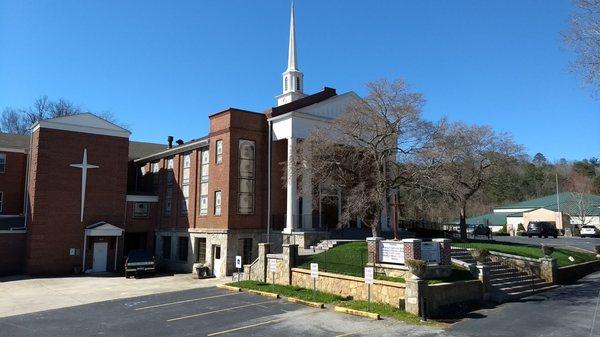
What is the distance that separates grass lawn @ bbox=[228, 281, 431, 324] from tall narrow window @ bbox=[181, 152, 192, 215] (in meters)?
12.7

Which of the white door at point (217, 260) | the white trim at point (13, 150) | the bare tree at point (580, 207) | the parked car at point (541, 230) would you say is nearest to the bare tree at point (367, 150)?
the white door at point (217, 260)

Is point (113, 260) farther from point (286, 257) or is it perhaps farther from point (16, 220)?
point (286, 257)

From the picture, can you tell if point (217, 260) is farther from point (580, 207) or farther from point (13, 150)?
point (580, 207)

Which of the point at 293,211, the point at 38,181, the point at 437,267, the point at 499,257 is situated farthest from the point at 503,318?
the point at 38,181

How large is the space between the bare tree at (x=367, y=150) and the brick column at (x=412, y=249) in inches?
230

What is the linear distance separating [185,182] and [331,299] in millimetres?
20211

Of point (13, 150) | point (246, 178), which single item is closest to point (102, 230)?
point (246, 178)

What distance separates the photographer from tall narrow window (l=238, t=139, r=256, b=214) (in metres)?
30.8

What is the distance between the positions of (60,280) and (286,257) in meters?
16.0

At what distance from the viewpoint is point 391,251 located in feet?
64.1

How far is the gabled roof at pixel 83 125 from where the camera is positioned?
33594 mm

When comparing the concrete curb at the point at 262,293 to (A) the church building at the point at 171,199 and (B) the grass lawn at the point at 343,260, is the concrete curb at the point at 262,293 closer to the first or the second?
(B) the grass lawn at the point at 343,260

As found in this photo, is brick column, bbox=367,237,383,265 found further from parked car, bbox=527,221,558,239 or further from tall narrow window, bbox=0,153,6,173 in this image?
parked car, bbox=527,221,558,239

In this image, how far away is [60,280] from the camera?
2945 centimetres
